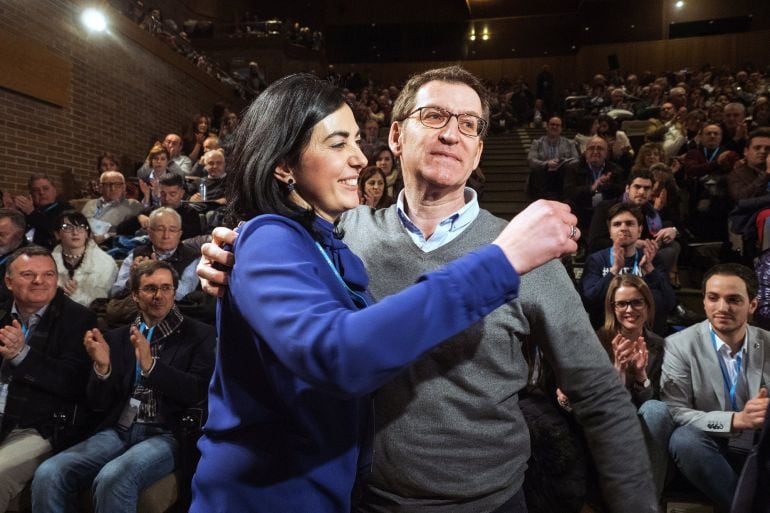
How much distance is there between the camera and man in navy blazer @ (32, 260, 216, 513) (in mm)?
2500

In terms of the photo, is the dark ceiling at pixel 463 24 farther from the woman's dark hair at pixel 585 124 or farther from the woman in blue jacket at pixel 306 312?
the woman in blue jacket at pixel 306 312

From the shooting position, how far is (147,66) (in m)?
8.96

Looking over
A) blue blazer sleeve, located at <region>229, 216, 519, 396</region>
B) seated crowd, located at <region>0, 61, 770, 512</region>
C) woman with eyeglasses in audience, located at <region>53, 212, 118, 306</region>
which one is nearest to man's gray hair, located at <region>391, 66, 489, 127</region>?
seated crowd, located at <region>0, 61, 770, 512</region>

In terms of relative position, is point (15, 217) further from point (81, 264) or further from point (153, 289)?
point (153, 289)

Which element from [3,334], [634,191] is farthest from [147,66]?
[634,191]

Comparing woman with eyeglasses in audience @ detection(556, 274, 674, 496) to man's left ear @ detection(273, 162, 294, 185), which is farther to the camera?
woman with eyeglasses in audience @ detection(556, 274, 674, 496)

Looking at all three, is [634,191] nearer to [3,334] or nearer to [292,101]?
[292,101]

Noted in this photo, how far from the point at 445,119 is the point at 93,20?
8.07m

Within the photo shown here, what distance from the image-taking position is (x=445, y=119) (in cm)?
129

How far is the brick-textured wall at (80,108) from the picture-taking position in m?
6.29

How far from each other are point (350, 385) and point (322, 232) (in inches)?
12.7

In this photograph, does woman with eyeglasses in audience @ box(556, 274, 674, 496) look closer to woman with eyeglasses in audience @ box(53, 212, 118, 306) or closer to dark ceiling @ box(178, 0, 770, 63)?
woman with eyeglasses in audience @ box(53, 212, 118, 306)

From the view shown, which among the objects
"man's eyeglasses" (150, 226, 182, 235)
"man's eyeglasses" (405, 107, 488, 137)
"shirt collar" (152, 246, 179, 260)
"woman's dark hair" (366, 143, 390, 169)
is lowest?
"shirt collar" (152, 246, 179, 260)

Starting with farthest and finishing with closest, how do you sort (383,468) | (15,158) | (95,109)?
(95,109)
(15,158)
(383,468)
